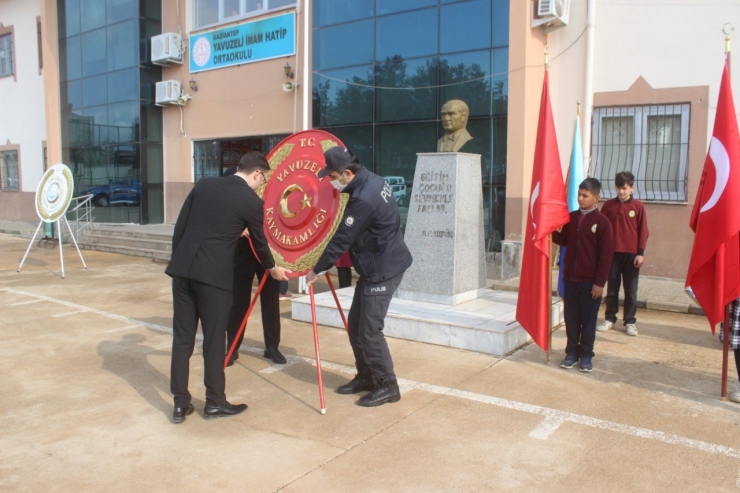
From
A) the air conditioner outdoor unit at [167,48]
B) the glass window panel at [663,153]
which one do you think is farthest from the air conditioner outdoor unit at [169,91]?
the glass window panel at [663,153]

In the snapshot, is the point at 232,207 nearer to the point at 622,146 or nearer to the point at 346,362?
the point at 346,362

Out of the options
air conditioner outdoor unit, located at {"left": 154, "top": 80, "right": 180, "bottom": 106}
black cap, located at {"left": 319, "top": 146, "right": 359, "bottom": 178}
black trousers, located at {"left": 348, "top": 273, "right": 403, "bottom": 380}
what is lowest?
black trousers, located at {"left": 348, "top": 273, "right": 403, "bottom": 380}

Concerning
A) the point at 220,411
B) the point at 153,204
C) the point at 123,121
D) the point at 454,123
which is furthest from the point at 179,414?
the point at 123,121

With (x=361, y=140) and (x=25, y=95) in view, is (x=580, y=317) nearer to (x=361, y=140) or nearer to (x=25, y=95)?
(x=361, y=140)

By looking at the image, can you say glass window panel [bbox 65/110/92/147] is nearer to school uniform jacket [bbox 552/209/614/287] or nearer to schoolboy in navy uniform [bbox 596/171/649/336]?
schoolboy in navy uniform [bbox 596/171/649/336]

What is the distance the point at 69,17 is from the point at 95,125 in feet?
11.6

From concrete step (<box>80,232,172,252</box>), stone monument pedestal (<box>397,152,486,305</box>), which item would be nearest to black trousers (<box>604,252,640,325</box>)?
stone monument pedestal (<box>397,152,486,305</box>)

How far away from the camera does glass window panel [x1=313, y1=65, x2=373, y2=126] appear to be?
39.4ft

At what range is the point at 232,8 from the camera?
14.8 m

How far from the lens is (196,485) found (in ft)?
10.7

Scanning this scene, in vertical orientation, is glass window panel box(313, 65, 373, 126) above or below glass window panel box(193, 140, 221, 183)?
above

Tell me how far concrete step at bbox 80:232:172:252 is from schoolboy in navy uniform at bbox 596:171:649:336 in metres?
9.69

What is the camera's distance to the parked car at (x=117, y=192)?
1694 centimetres

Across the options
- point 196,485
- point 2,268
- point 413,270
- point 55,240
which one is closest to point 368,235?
point 196,485
